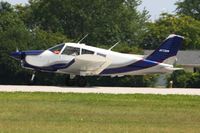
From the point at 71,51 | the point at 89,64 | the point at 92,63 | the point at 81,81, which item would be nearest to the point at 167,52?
the point at 92,63

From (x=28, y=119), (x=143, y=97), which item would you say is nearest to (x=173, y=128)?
(x=28, y=119)

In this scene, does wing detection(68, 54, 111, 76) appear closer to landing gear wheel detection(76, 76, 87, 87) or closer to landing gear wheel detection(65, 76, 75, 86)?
landing gear wheel detection(76, 76, 87, 87)

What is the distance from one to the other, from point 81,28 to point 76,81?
32992mm

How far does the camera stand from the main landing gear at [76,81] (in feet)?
119

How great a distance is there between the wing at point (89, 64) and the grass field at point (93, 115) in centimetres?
1024

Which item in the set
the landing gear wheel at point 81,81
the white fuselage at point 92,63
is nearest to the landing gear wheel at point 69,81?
the landing gear wheel at point 81,81

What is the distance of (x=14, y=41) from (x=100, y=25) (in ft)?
77.7

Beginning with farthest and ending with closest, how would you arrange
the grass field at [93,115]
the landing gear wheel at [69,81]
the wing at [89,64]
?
1. the landing gear wheel at [69,81]
2. the wing at [89,64]
3. the grass field at [93,115]

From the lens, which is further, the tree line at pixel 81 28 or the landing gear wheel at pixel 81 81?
the tree line at pixel 81 28

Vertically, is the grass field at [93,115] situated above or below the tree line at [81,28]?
below

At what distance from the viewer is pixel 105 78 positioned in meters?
43.1

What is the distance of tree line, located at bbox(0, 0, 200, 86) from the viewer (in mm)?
43469

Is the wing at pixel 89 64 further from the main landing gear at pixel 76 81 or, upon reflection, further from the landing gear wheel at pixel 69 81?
the landing gear wheel at pixel 69 81

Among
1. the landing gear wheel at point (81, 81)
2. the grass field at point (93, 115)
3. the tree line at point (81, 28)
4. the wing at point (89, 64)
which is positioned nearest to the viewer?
the grass field at point (93, 115)
